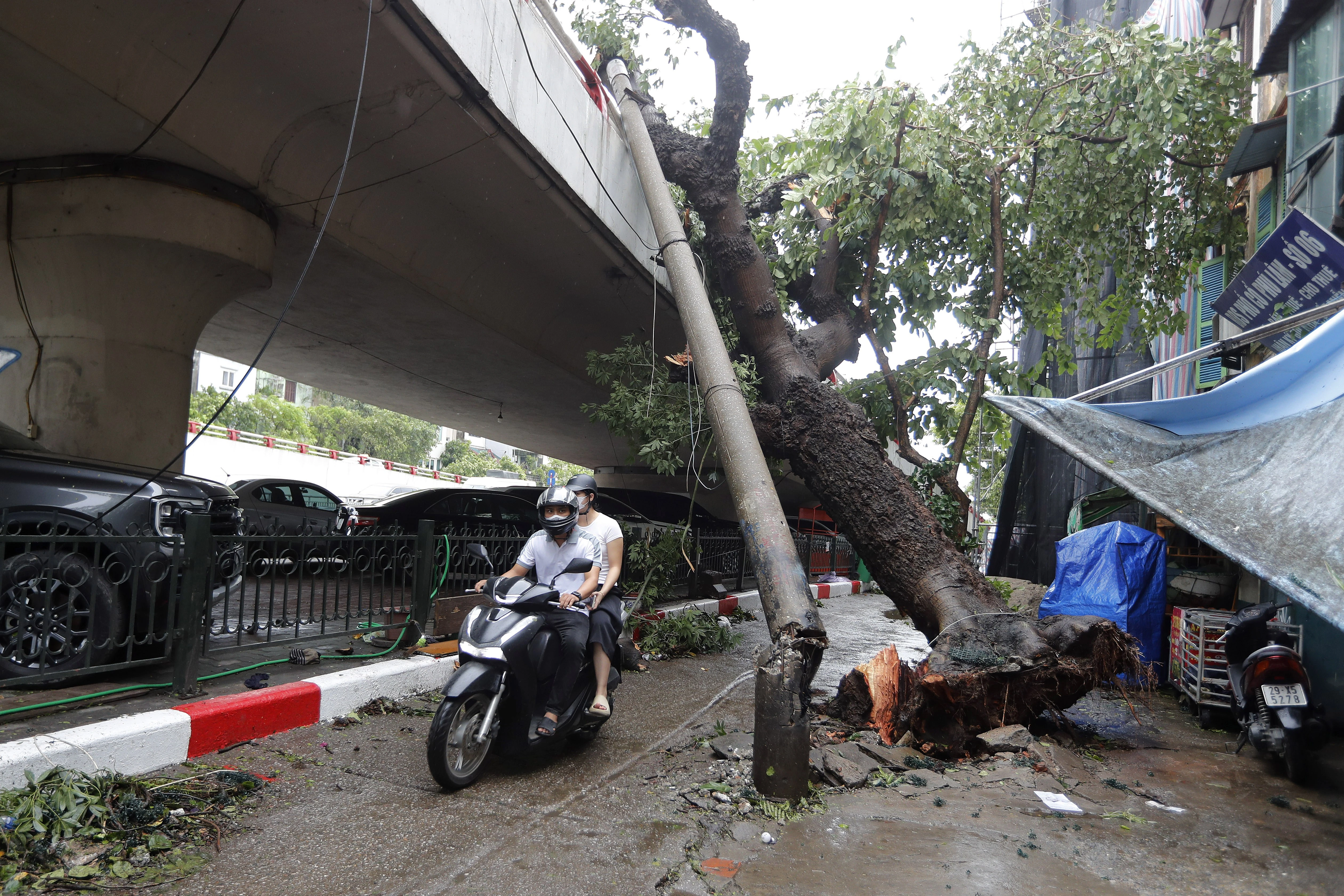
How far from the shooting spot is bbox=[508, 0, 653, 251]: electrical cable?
700 cm

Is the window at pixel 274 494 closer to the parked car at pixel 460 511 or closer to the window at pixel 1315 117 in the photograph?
the parked car at pixel 460 511

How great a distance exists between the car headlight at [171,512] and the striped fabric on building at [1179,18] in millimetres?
12215

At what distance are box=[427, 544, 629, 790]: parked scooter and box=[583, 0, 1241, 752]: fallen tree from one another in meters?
3.04

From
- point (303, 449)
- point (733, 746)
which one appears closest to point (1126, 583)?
point (733, 746)

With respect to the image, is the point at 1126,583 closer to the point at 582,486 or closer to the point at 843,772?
the point at 843,772

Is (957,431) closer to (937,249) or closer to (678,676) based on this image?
(937,249)

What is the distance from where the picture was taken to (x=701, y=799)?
3.84 metres

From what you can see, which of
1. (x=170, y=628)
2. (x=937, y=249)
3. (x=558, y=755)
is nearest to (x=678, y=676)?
(x=558, y=755)

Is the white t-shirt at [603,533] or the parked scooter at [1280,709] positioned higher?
the white t-shirt at [603,533]

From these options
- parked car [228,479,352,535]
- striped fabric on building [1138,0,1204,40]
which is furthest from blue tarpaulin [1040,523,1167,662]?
parked car [228,479,352,535]

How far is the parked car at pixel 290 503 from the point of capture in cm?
1201

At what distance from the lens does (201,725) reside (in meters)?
4.00

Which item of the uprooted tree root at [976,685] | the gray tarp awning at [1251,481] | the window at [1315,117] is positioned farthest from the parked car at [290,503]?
the window at [1315,117]

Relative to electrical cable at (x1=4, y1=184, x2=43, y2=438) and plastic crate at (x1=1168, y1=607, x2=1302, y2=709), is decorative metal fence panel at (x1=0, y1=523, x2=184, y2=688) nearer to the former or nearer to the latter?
electrical cable at (x1=4, y1=184, x2=43, y2=438)
